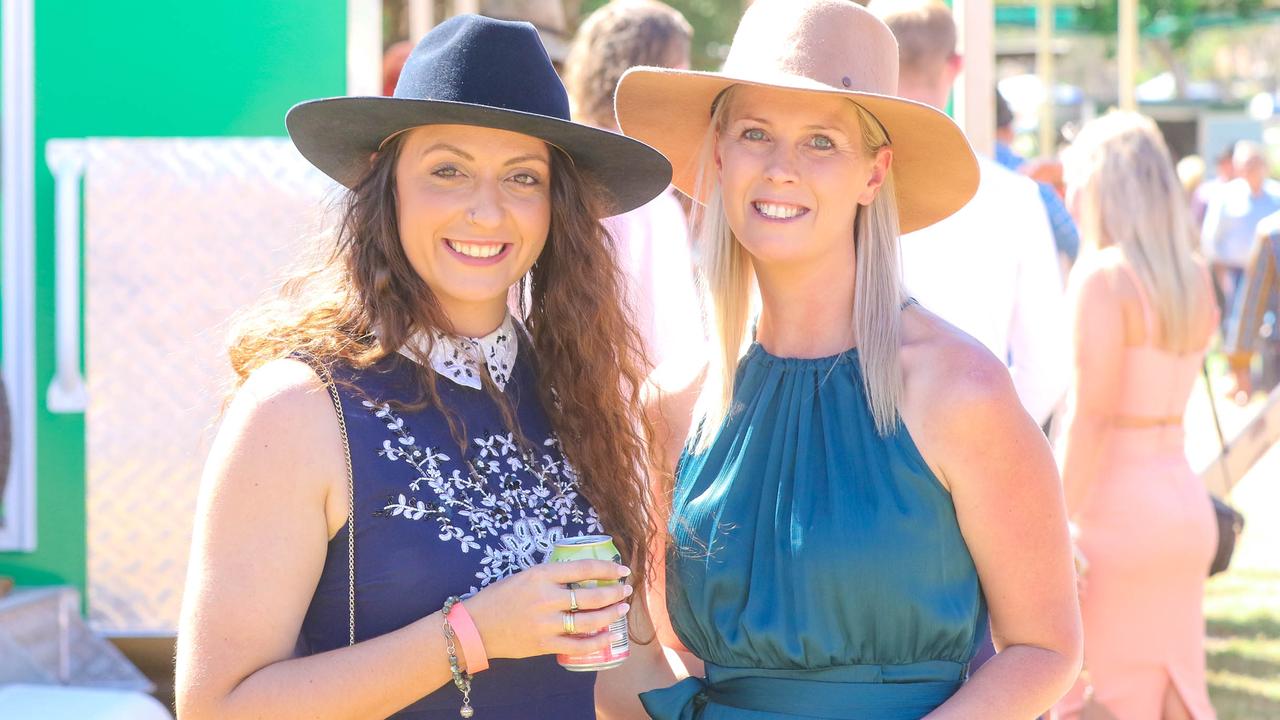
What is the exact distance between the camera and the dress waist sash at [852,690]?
2158 millimetres

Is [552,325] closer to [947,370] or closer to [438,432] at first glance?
[438,432]

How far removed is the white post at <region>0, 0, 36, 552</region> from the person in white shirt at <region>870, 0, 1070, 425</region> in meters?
3.08

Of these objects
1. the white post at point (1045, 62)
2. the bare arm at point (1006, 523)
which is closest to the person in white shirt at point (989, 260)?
the bare arm at point (1006, 523)

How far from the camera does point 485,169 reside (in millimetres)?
2166

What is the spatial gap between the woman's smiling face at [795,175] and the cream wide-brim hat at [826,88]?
47mm

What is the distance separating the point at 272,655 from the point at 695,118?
138cm

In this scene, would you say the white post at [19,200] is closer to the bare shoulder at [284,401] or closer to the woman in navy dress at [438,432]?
the woman in navy dress at [438,432]

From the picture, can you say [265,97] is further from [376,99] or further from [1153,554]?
[1153,554]

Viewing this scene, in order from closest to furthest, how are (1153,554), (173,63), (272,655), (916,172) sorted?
(272,655) → (916,172) → (1153,554) → (173,63)

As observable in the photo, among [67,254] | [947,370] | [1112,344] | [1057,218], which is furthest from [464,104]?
[1057,218]

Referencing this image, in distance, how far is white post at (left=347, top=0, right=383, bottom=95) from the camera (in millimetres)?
4711

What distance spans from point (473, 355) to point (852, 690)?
832 mm

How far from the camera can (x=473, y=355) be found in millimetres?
2203

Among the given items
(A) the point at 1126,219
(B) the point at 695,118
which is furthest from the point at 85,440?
(A) the point at 1126,219
